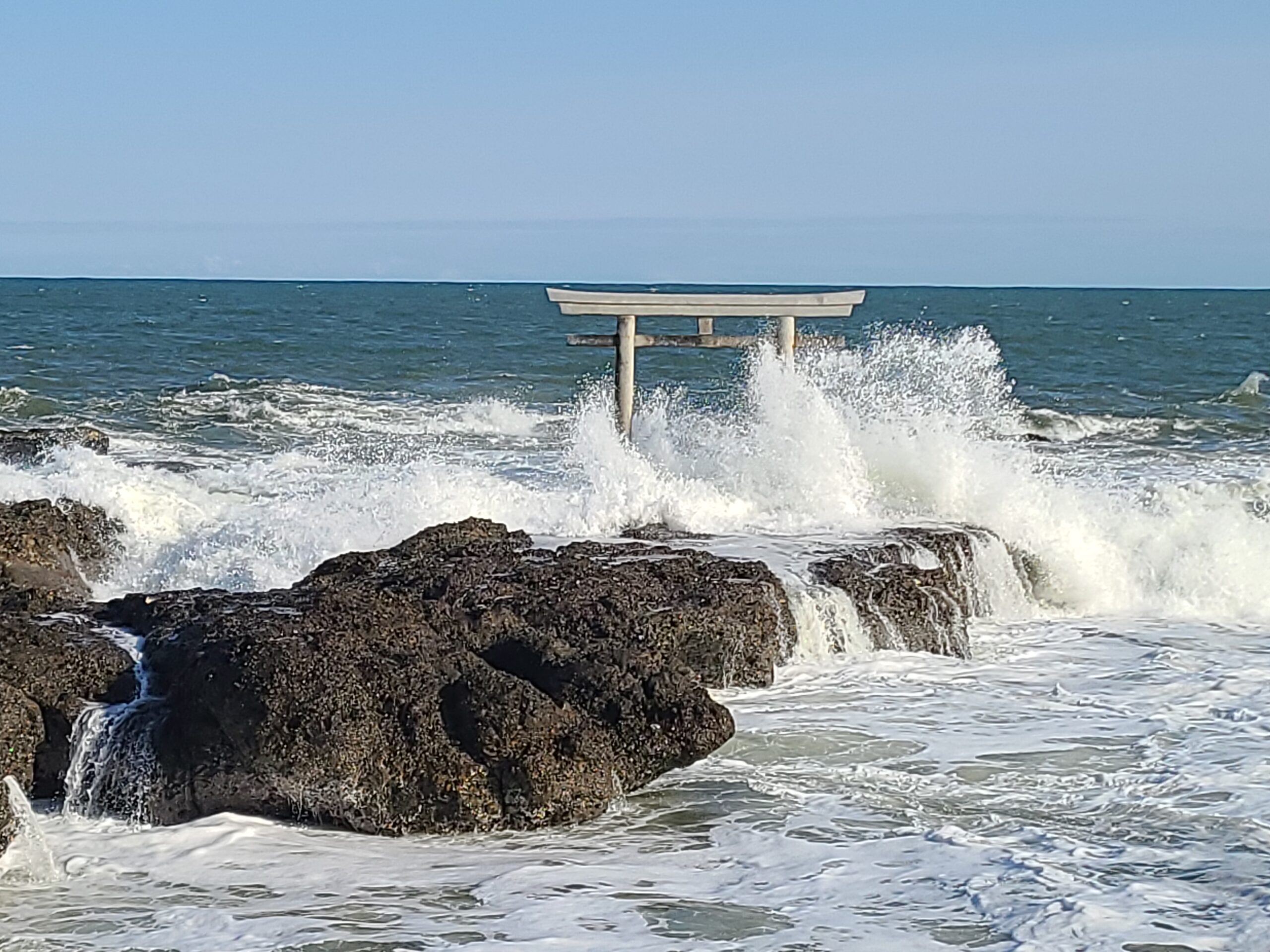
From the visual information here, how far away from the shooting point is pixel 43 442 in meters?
15.8

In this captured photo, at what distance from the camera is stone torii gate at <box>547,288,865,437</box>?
13.8m

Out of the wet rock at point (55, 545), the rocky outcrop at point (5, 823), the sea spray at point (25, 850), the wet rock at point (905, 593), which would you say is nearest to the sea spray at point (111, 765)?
the sea spray at point (25, 850)

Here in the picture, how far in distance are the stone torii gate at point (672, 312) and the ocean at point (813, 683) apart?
32cm

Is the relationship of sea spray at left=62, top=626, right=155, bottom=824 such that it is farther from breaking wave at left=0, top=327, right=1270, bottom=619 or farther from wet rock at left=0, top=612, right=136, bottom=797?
breaking wave at left=0, top=327, right=1270, bottom=619

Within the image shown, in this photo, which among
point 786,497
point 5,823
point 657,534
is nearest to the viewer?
point 5,823

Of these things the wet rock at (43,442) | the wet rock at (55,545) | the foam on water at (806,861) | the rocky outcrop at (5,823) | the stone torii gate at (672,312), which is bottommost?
the foam on water at (806,861)

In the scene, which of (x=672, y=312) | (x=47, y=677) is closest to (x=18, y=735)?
(x=47, y=677)

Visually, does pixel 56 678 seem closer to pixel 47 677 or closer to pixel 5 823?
pixel 47 677

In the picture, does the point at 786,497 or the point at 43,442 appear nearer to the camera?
the point at 786,497

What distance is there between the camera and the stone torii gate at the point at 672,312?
1384 centimetres

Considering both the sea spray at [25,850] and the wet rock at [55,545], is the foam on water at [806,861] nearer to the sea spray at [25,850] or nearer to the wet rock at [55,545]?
the sea spray at [25,850]

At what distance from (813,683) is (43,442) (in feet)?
31.5

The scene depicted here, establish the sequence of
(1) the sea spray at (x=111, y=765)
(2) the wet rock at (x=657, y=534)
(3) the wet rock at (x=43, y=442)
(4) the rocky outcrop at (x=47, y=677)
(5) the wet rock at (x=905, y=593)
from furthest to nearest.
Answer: (3) the wet rock at (x=43, y=442), (2) the wet rock at (x=657, y=534), (5) the wet rock at (x=905, y=593), (4) the rocky outcrop at (x=47, y=677), (1) the sea spray at (x=111, y=765)

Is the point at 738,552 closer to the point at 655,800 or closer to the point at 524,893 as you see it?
the point at 655,800
